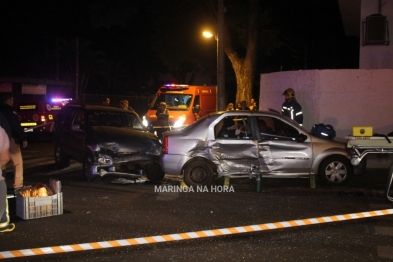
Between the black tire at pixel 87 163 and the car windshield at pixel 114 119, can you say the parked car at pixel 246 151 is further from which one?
the car windshield at pixel 114 119

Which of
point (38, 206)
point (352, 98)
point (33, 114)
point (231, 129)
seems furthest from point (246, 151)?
point (33, 114)

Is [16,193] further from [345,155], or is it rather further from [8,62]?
[8,62]

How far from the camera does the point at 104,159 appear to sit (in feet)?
43.9

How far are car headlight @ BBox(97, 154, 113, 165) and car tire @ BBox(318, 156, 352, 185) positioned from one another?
4377mm

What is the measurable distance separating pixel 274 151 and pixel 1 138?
6.01 meters

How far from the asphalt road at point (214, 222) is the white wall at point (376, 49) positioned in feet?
19.7

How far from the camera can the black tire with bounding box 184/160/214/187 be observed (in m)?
12.7

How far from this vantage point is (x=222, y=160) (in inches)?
500

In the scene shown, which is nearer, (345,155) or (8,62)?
(345,155)

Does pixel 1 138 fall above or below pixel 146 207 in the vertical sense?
above

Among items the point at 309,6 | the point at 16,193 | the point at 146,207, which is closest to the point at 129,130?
the point at 146,207

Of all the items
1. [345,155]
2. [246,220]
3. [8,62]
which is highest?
[8,62]

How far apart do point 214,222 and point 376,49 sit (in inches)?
444

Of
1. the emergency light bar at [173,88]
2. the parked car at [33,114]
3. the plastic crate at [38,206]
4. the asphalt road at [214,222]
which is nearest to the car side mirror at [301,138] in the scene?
the asphalt road at [214,222]
